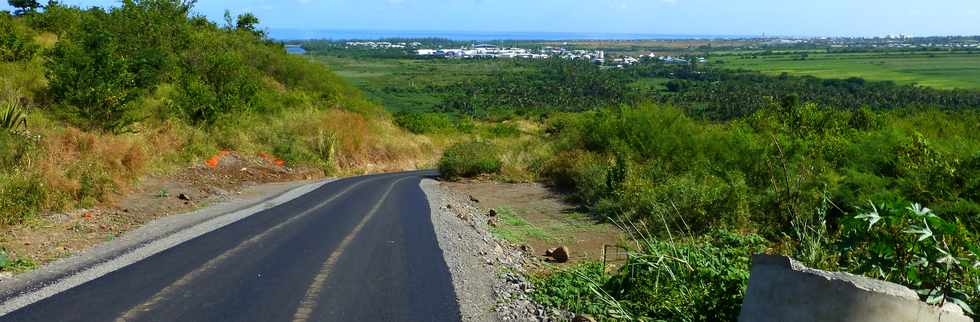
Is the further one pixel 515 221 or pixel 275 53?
pixel 275 53

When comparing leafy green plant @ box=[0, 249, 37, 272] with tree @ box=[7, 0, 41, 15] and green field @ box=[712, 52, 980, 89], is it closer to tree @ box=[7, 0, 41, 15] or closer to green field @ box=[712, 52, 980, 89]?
tree @ box=[7, 0, 41, 15]

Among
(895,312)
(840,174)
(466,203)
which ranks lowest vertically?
(466,203)

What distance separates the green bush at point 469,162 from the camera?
28.2 m

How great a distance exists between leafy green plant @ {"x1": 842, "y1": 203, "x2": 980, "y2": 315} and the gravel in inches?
123

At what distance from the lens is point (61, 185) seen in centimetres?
1316

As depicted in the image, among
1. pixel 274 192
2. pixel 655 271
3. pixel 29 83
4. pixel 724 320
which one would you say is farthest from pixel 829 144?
pixel 29 83

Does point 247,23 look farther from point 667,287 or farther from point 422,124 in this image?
point 667,287

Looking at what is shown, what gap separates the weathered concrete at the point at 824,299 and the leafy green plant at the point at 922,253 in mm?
295

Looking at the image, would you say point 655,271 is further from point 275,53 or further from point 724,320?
point 275,53

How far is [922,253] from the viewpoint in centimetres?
531

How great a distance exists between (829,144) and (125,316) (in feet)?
52.1

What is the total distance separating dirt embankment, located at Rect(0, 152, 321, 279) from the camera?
1031 centimetres

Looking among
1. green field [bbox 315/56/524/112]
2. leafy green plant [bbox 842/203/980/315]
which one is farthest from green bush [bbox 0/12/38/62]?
green field [bbox 315/56/524/112]

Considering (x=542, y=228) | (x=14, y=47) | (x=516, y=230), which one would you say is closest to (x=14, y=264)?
(x=516, y=230)
